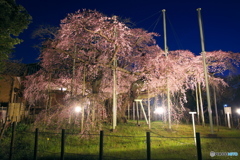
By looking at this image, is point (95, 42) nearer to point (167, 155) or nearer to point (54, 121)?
point (54, 121)

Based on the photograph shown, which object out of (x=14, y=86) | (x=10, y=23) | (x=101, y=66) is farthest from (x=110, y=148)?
(x=14, y=86)

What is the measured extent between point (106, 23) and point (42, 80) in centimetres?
749

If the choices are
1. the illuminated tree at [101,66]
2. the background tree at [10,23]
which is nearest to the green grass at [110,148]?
the illuminated tree at [101,66]

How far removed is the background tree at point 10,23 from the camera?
1155 centimetres

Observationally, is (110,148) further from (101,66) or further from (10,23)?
(10,23)

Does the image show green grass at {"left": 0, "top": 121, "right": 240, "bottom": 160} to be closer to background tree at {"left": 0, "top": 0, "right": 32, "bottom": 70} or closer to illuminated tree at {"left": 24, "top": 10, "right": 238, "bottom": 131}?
illuminated tree at {"left": 24, "top": 10, "right": 238, "bottom": 131}

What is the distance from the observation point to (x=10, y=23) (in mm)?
11914

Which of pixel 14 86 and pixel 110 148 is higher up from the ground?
pixel 14 86

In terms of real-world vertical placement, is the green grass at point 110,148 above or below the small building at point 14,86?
below

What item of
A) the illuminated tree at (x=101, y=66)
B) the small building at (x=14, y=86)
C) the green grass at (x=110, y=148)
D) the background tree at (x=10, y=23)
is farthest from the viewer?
the small building at (x=14, y=86)

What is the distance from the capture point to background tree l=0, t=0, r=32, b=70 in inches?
455

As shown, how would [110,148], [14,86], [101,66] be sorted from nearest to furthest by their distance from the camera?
1. [110,148]
2. [101,66]
3. [14,86]

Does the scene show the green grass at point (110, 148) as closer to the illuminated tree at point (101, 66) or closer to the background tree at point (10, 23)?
the illuminated tree at point (101, 66)

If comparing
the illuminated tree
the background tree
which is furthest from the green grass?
the background tree
